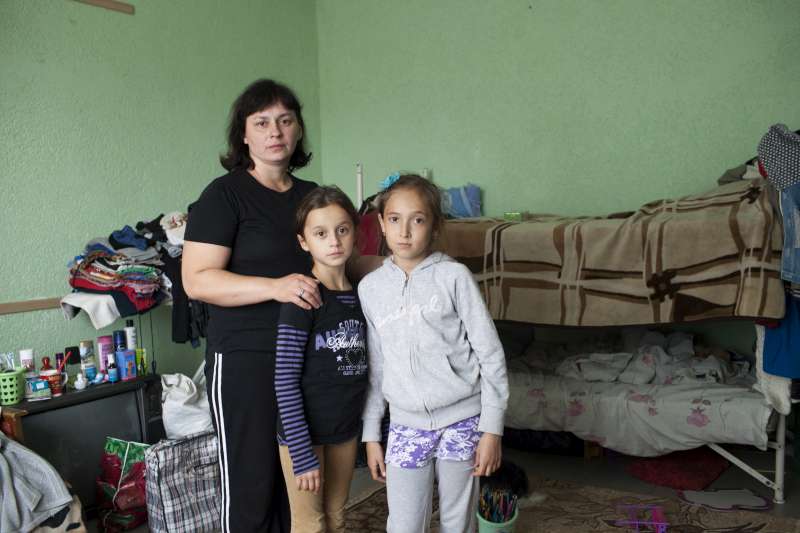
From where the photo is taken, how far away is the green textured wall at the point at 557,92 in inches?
112

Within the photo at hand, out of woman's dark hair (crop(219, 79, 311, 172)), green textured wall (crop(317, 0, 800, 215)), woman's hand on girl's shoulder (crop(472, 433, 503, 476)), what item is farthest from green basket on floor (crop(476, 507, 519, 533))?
green textured wall (crop(317, 0, 800, 215))

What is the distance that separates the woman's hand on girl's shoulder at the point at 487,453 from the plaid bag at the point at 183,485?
1.36m

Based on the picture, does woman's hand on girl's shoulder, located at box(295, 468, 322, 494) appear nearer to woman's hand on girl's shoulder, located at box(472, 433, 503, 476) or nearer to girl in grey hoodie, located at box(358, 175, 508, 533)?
girl in grey hoodie, located at box(358, 175, 508, 533)

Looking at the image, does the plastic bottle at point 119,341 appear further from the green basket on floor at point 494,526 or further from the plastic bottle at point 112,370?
the green basket on floor at point 494,526

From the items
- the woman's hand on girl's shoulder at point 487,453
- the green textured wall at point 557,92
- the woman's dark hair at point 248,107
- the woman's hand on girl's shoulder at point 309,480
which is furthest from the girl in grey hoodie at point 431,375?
the green textured wall at point 557,92

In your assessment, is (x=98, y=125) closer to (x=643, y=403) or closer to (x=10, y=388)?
(x=10, y=388)

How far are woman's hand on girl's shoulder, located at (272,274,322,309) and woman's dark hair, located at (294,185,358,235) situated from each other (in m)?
0.16

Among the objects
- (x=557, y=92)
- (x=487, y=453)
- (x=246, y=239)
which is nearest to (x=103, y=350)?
(x=246, y=239)

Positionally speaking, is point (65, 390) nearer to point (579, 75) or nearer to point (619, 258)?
point (619, 258)

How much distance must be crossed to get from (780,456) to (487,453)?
1530mm

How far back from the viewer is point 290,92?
58.4 inches

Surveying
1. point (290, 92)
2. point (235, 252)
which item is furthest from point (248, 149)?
point (235, 252)

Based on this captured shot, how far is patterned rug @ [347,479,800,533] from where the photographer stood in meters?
2.10

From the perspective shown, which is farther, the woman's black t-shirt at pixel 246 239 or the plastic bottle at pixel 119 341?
the plastic bottle at pixel 119 341
